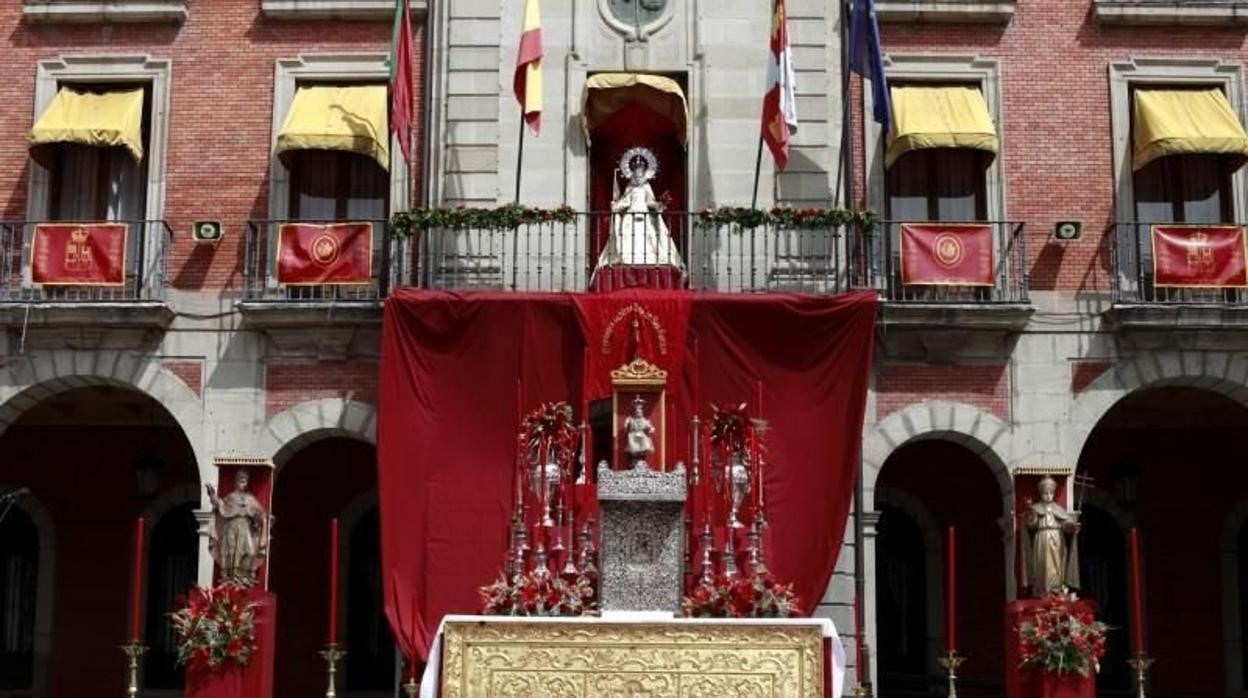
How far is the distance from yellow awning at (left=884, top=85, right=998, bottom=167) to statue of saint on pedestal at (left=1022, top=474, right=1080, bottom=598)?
4311 mm

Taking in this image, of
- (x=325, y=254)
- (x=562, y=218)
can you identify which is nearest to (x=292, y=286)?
(x=325, y=254)

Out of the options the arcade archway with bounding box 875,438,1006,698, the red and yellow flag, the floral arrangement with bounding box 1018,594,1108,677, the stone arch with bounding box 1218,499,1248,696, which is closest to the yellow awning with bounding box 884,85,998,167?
the red and yellow flag

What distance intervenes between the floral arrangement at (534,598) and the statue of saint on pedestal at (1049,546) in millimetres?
5533

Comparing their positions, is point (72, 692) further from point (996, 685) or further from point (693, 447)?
point (996, 685)

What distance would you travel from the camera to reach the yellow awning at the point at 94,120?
69.3 feet

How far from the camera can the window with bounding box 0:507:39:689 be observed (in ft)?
77.1

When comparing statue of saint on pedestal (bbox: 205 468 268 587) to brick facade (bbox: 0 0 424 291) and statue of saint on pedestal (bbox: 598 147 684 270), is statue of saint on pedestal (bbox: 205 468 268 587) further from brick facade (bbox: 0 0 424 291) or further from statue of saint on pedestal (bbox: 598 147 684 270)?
statue of saint on pedestal (bbox: 598 147 684 270)

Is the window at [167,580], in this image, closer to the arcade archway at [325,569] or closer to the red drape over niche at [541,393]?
the arcade archway at [325,569]

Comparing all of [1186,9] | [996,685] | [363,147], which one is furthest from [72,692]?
[1186,9]

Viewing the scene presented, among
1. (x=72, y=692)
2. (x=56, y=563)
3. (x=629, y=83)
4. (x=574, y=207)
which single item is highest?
(x=629, y=83)

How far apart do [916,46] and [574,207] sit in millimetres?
4734

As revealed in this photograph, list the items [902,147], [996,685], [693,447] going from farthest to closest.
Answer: [996,685] → [902,147] → [693,447]

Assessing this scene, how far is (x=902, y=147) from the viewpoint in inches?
821

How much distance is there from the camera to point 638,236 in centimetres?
2028
